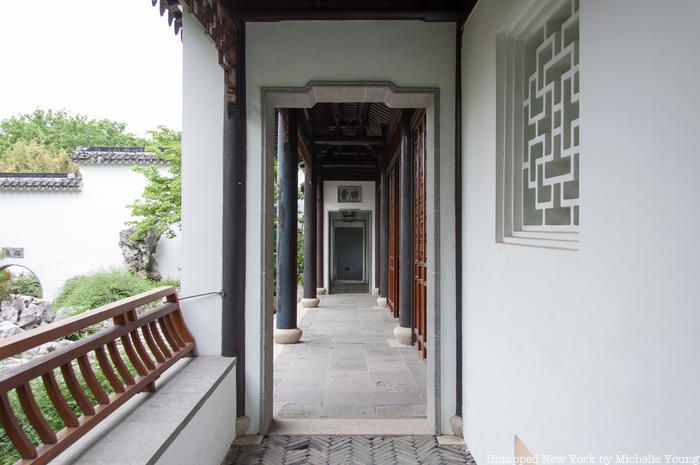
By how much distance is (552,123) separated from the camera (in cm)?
182

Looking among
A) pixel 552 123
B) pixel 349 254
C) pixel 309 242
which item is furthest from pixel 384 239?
pixel 349 254

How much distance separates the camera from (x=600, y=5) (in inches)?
51.8

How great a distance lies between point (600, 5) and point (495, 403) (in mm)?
1811

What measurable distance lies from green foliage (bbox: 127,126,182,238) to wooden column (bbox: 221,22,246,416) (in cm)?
851

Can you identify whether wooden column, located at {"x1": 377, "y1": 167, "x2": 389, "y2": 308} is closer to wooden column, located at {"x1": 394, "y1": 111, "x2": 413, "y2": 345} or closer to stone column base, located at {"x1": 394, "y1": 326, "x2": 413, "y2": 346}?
wooden column, located at {"x1": 394, "y1": 111, "x2": 413, "y2": 345}

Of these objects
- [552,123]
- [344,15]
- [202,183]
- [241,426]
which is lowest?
[241,426]

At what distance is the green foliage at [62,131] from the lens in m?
27.6

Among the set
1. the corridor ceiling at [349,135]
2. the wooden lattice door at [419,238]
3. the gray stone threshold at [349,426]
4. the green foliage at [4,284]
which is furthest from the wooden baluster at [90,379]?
the green foliage at [4,284]

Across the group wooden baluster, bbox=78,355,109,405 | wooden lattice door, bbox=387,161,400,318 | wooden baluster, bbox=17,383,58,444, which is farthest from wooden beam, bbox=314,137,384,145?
wooden baluster, bbox=17,383,58,444

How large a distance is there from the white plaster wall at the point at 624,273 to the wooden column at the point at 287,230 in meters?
4.12

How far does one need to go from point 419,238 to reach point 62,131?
3230 cm

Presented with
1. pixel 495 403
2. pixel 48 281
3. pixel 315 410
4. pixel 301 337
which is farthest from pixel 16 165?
pixel 495 403

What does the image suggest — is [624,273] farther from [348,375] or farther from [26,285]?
[26,285]

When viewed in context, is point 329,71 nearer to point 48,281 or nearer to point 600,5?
point 600,5
